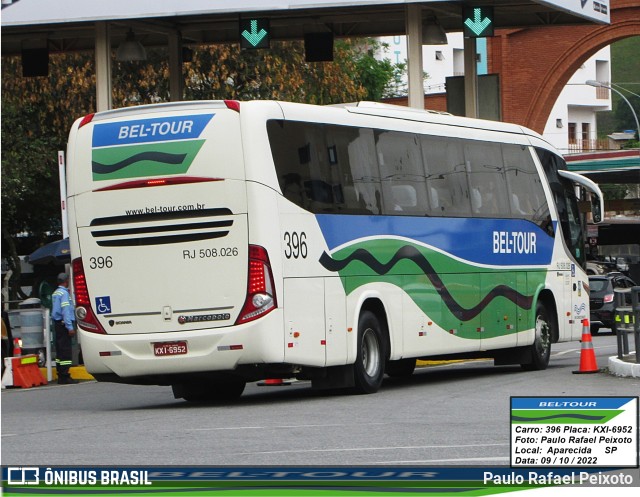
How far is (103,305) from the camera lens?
17609 mm

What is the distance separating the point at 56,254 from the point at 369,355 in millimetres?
11388

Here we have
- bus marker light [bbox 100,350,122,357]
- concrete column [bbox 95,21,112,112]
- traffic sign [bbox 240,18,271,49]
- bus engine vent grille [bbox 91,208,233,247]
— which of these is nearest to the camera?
bus engine vent grille [bbox 91,208,233,247]

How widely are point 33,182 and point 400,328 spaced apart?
27982mm

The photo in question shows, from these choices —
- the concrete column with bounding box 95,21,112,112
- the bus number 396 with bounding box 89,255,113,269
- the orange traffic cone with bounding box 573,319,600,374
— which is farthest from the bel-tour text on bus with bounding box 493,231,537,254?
the concrete column with bounding box 95,21,112,112

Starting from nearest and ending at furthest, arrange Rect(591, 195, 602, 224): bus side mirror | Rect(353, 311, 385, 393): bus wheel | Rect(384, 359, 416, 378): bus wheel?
Rect(353, 311, 385, 393): bus wheel
Rect(384, 359, 416, 378): bus wheel
Rect(591, 195, 602, 224): bus side mirror

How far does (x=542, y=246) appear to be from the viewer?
77.9 ft

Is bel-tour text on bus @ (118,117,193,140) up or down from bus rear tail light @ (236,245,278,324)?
up

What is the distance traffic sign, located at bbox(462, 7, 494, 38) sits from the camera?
26.0 meters

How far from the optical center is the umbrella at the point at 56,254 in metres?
28.5

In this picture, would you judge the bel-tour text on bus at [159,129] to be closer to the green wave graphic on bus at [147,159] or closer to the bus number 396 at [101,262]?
the green wave graphic on bus at [147,159]

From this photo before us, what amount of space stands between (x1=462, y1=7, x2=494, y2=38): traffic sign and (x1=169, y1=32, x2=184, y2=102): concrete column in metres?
6.62

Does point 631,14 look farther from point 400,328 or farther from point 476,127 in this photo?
point 400,328

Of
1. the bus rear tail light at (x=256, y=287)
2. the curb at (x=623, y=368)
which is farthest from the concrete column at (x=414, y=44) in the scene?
the bus rear tail light at (x=256, y=287)

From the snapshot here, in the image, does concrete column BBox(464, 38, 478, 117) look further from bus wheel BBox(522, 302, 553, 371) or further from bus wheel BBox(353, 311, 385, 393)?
bus wheel BBox(353, 311, 385, 393)
